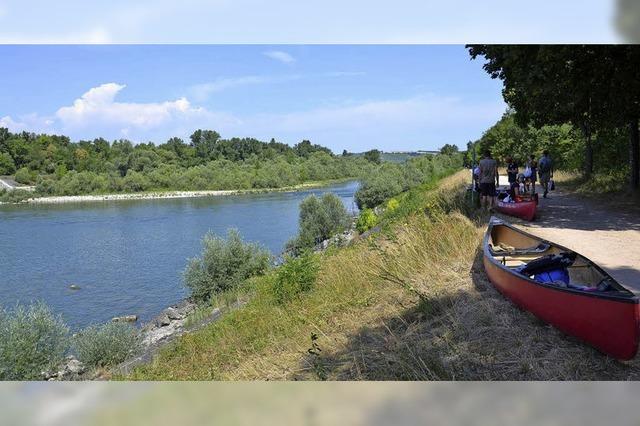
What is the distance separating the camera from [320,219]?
22.7 metres

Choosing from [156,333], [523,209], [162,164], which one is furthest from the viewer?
[162,164]

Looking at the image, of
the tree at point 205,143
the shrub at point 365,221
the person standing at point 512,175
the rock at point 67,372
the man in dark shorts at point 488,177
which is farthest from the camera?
the tree at point 205,143

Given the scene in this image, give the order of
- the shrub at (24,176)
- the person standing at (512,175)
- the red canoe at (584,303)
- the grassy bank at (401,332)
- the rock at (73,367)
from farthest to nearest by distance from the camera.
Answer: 1. the shrub at (24,176)
2. the person standing at (512,175)
3. the rock at (73,367)
4. the grassy bank at (401,332)
5. the red canoe at (584,303)

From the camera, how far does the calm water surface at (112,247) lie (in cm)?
1441

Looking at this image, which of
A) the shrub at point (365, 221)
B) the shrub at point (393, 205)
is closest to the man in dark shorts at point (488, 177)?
the shrub at point (393, 205)

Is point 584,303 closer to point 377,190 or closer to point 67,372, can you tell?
point 67,372

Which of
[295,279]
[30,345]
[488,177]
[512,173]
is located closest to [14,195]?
[30,345]

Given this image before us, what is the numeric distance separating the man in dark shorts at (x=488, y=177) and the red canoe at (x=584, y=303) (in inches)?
145

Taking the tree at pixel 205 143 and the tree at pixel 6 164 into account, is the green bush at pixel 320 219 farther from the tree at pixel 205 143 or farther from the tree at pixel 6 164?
the tree at pixel 6 164

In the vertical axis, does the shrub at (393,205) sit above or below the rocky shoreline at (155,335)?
above

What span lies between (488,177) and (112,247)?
51.7 feet

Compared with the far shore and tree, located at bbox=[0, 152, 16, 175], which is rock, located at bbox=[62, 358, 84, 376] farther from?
the far shore

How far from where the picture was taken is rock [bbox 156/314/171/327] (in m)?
12.4

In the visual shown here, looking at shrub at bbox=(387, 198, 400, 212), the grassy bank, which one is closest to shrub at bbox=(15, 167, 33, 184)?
shrub at bbox=(387, 198, 400, 212)
